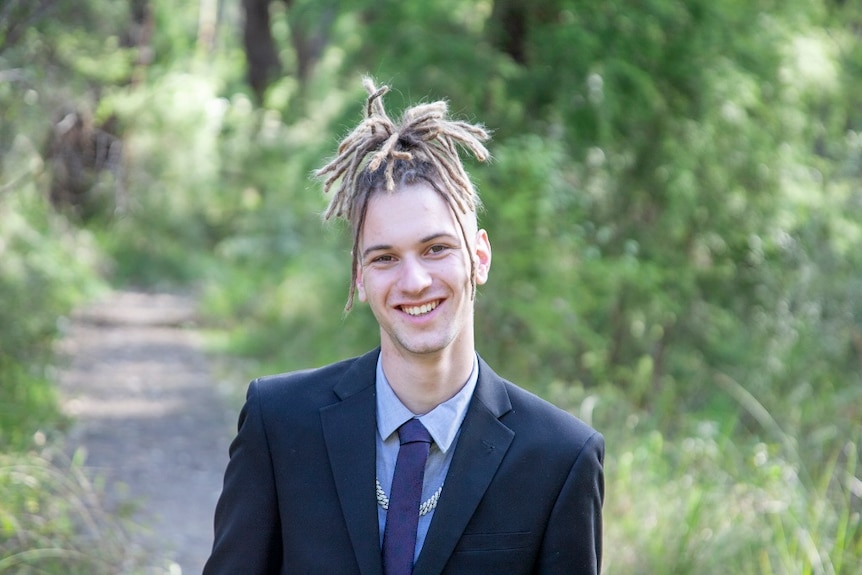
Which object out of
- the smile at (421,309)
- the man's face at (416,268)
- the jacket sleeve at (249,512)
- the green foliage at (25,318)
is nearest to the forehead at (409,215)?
the man's face at (416,268)

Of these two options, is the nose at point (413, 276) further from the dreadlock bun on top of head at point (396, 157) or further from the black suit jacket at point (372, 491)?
the black suit jacket at point (372, 491)

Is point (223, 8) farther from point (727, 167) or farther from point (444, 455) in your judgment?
point (444, 455)

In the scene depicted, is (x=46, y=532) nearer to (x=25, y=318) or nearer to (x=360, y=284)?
(x=360, y=284)

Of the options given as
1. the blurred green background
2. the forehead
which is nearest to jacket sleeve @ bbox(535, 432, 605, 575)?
the forehead

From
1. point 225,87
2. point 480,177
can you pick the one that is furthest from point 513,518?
point 225,87

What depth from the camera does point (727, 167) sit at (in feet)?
29.8

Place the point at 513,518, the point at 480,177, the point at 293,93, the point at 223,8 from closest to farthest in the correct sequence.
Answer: the point at 513,518 < the point at 480,177 < the point at 293,93 < the point at 223,8

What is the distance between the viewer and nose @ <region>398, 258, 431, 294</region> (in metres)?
2.58

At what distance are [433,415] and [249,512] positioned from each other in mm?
488

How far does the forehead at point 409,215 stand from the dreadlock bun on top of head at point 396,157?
3 centimetres

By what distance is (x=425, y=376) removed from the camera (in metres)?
2.68

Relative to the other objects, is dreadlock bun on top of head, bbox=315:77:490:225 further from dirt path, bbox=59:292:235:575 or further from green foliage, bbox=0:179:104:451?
green foliage, bbox=0:179:104:451

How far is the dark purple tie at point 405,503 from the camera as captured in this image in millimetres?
2545

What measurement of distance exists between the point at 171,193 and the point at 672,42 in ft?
38.2
